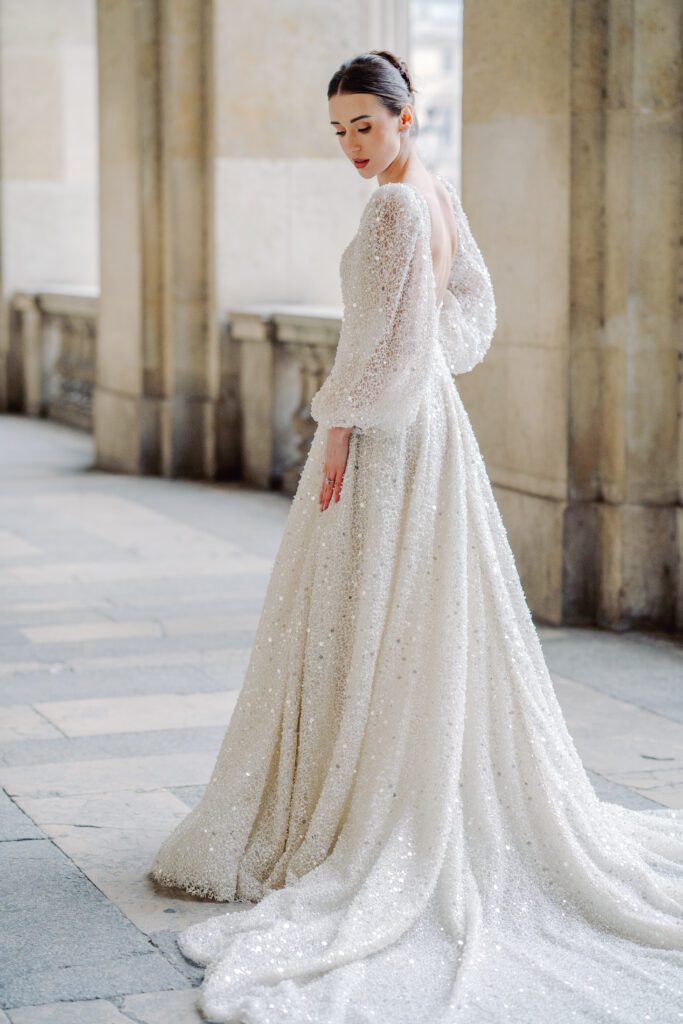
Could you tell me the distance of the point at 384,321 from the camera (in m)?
3.42

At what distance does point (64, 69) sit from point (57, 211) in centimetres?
123

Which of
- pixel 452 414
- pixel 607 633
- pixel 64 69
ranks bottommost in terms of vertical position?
pixel 607 633

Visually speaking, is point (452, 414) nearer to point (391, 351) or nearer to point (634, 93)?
point (391, 351)

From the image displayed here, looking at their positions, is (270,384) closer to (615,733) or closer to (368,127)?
(615,733)

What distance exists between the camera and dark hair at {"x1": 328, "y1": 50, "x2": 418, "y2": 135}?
345 cm

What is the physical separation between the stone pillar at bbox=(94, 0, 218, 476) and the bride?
7.06 meters

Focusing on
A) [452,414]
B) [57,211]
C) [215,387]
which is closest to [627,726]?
[452,414]

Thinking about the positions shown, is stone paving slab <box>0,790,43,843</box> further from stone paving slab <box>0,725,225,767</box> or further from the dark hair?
the dark hair

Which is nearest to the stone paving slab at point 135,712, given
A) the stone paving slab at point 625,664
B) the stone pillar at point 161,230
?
the stone paving slab at point 625,664

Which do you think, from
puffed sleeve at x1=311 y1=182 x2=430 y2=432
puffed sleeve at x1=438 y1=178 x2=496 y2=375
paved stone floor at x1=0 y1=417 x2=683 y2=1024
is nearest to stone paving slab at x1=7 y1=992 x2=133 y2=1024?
paved stone floor at x1=0 y1=417 x2=683 y2=1024

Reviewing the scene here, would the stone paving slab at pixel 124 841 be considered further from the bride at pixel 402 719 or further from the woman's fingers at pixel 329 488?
the woman's fingers at pixel 329 488

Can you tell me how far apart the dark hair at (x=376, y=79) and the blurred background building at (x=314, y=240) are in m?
2.77

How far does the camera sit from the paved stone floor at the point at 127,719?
3260 mm

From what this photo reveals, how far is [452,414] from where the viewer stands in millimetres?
3617
